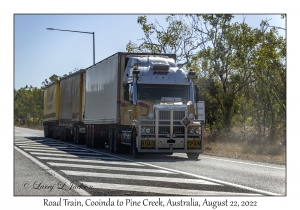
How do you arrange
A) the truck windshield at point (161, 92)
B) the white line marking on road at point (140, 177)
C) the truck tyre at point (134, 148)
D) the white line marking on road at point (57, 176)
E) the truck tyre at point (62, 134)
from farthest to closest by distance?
the truck tyre at point (62, 134)
the truck windshield at point (161, 92)
the truck tyre at point (134, 148)
the white line marking on road at point (140, 177)
the white line marking on road at point (57, 176)

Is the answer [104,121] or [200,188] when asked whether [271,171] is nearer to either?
[200,188]

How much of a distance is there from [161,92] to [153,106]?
0.72 m

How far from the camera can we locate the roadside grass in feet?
73.0

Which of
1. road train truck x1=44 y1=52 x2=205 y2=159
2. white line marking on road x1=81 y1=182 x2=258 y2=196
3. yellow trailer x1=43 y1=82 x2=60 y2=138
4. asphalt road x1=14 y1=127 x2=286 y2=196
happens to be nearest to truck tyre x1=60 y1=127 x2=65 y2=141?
yellow trailer x1=43 y1=82 x2=60 y2=138

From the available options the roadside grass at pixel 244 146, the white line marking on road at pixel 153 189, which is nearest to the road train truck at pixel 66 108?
the roadside grass at pixel 244 146

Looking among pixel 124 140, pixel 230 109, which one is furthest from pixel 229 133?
pixel 124 140

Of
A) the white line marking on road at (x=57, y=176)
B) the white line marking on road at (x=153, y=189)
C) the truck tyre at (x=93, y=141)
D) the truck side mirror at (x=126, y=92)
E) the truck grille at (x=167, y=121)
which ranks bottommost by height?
the white line marking on road at (x=153, y=189)

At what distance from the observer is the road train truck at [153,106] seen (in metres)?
19.6

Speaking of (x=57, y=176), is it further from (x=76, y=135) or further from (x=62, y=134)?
(x=62, y=134)

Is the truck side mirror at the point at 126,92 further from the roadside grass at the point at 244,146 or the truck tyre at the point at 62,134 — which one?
the truck tyre at the point at 62,134

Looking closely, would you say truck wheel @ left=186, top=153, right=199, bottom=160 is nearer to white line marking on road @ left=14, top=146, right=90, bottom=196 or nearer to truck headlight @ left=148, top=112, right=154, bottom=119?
truck headlight @ left=148, top=112, right=154, bottom=119

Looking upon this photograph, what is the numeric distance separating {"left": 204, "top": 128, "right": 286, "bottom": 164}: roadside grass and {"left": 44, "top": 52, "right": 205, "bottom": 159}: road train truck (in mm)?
2650

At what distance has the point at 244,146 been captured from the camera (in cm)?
2611

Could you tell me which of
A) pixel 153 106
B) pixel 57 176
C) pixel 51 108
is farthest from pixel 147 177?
pixel 51 108
